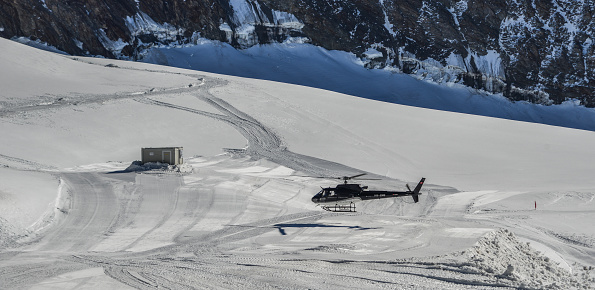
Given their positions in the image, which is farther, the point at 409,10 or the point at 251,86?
the point at 409,10

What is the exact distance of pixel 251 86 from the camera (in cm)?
5238

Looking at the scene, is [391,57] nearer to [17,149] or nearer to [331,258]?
[17,149]

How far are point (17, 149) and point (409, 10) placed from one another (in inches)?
2367

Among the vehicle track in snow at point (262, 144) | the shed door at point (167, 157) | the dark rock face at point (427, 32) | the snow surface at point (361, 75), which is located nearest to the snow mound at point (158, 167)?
the shed door at point (167, 157)

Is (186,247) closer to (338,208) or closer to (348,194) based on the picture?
(348,194)

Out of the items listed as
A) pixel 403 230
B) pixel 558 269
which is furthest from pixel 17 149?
pixel 558 269

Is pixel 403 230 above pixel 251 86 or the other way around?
the other way around

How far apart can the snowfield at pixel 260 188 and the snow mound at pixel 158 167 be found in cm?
23

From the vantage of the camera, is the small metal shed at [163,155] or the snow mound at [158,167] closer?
the snow mound at [158,167]

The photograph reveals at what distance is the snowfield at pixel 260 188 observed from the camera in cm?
1736

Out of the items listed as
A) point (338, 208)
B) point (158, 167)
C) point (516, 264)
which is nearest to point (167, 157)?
point (158, 167)

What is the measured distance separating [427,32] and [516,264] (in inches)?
2625

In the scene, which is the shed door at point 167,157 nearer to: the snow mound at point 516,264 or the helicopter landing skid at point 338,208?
the helicopter landing skid at point 338,208

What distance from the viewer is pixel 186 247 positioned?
2050 cm
